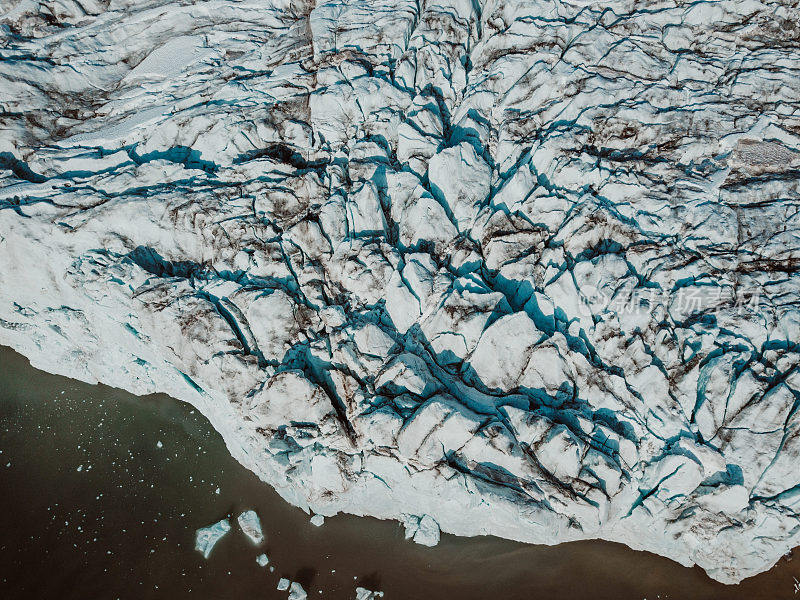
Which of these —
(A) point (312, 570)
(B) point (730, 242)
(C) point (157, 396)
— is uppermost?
(B) point (730, 242)

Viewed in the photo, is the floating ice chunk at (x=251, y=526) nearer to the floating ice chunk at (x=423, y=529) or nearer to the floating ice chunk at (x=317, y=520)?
the floating ice chunk at (x=317, y=520)

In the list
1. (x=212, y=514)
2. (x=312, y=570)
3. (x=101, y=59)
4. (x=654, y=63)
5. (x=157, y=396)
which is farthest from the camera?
(x=101, y=59)

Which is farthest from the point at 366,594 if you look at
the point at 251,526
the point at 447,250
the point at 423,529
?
the point at 447,250

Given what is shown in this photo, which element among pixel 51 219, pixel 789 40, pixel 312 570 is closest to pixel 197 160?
pixel 51 219

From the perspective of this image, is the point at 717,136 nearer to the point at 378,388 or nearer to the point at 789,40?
the point at 789,40

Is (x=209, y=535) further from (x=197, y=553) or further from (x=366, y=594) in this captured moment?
(x=366, y=594)

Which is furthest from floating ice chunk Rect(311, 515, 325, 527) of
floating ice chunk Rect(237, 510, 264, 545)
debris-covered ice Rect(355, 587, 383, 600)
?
debris-covered ice Rect(355, 587, 383, 600)

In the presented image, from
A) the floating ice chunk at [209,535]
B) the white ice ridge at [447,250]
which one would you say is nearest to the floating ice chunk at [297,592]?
the white ice ridge at [447,250]
